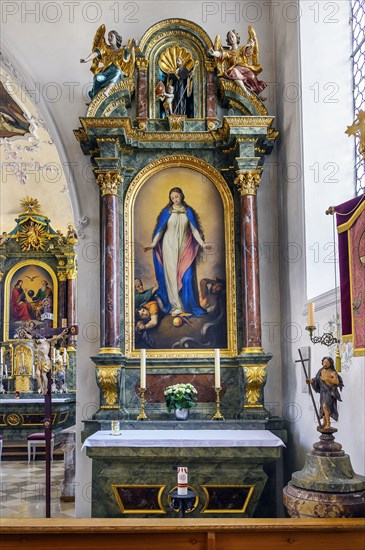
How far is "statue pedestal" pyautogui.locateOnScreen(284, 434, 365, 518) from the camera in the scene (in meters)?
3.92

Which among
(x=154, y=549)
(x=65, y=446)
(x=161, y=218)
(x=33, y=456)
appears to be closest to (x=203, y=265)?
(x=161, y=218)

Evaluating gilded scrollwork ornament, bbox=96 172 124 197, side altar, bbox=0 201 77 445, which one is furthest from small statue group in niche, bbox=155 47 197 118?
side altar, bbox=0 201 77 445

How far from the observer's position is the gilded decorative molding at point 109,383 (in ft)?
21.7

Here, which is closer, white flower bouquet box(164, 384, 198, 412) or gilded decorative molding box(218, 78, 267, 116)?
white flower bouquet box(164, 384, 198, 412)

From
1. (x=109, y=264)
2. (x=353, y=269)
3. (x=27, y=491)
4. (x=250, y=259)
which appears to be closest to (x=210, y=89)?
(x=250, y=259)

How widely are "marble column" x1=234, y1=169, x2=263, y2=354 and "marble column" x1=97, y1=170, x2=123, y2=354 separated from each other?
1274 mm

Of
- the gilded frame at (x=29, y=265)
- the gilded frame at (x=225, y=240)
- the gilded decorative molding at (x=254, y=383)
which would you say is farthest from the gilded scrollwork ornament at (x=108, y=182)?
the gilded frame at (x=29, y=265)

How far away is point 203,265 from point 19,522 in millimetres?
3791

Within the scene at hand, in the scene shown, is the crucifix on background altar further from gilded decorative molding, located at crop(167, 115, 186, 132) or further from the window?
the window

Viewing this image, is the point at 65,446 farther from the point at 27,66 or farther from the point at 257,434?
the point at 27,66

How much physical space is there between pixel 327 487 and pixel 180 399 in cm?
255

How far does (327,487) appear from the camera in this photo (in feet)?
13.1

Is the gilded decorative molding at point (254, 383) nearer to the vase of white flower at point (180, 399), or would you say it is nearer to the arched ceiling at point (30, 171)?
the vase of white flower at point (180, 399)

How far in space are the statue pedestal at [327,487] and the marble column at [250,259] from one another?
2.48 metres
